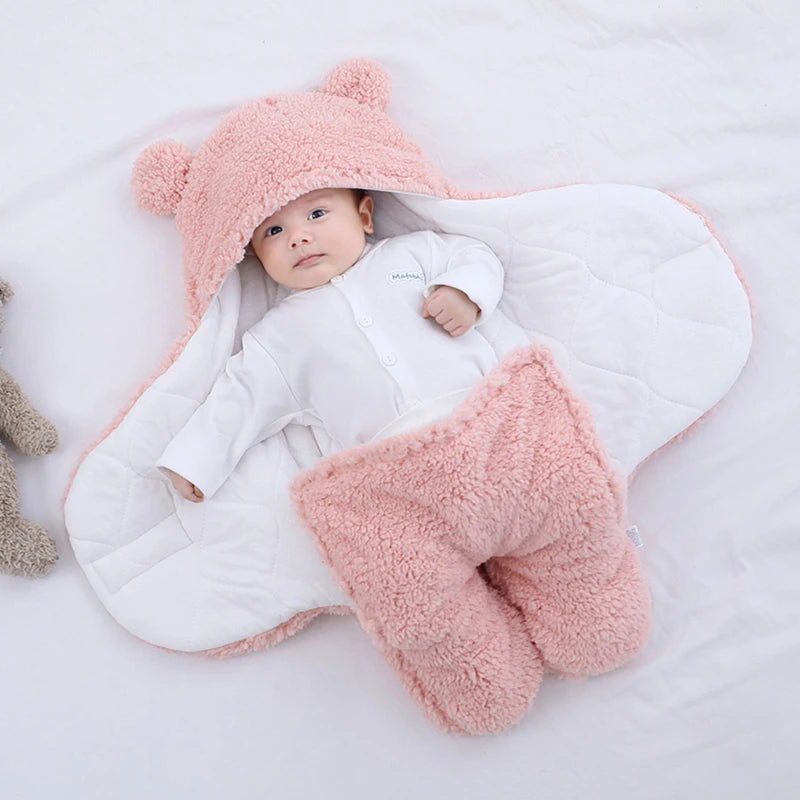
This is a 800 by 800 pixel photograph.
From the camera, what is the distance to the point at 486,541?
42.5 inches

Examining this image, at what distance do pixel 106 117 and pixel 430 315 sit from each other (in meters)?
0.60

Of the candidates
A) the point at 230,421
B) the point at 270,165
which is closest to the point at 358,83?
the point at 270,165

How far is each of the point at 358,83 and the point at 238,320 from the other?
375 millimetres

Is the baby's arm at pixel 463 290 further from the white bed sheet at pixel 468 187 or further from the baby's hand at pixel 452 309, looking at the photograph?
the white bed sheet at pixel 468 187

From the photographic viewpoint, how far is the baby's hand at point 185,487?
1158 mm

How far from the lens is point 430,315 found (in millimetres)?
1179

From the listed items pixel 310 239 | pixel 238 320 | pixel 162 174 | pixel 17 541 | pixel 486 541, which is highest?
pixel 162 174

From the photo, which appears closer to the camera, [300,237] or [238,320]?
[300,237]

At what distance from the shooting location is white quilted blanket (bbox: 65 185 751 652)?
118cm

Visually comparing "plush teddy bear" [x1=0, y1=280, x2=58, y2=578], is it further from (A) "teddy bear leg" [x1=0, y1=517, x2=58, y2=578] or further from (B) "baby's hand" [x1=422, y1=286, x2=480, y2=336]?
(B) "baby's hand" [x1=422, y1=286, x2=480, y2=336]

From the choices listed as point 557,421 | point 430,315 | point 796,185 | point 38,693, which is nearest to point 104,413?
point 38,693

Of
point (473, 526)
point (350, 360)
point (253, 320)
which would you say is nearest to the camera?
point (473, 526)

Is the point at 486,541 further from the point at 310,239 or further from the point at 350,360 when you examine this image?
A: the point at 310,239

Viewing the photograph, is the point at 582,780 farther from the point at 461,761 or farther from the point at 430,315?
the point at 430,315
